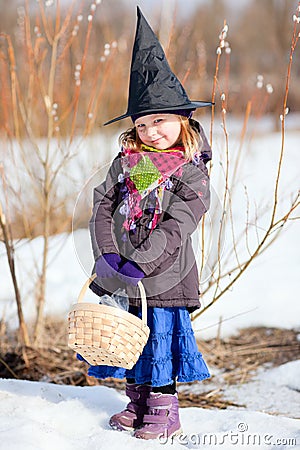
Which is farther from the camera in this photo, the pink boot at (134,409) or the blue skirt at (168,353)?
the pink boot at (134,409)

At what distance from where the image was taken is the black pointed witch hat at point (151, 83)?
2121 mm

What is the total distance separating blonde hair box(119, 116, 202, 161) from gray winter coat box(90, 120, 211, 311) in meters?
0.04

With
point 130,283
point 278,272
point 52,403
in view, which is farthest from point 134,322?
point 278,272

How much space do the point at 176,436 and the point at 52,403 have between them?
536 millimetres

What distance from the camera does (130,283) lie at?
2.04m

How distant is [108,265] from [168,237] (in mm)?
222

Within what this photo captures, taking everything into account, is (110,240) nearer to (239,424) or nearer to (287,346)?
(239,424)

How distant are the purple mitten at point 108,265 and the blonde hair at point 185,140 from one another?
0.42 m

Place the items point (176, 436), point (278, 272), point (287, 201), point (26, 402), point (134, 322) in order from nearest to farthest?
point (134, 322), point (176, 436), point (26, 402), point (278, 272), point (287, 201)

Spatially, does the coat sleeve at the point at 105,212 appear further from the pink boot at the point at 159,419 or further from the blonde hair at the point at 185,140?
the pink boot at the point at 159,419

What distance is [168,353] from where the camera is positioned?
220 cm

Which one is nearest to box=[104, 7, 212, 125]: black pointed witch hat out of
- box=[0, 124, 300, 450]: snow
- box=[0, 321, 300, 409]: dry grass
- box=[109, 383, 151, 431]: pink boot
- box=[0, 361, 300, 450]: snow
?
box=[0, 124, 300, 450]: snow

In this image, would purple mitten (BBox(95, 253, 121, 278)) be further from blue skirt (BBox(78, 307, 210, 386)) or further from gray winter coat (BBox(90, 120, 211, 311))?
blue skirt (BBox(78, 307, 210, 386))

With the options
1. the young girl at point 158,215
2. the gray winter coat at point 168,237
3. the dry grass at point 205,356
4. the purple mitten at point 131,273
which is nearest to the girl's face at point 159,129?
the young girl at point 158,215
